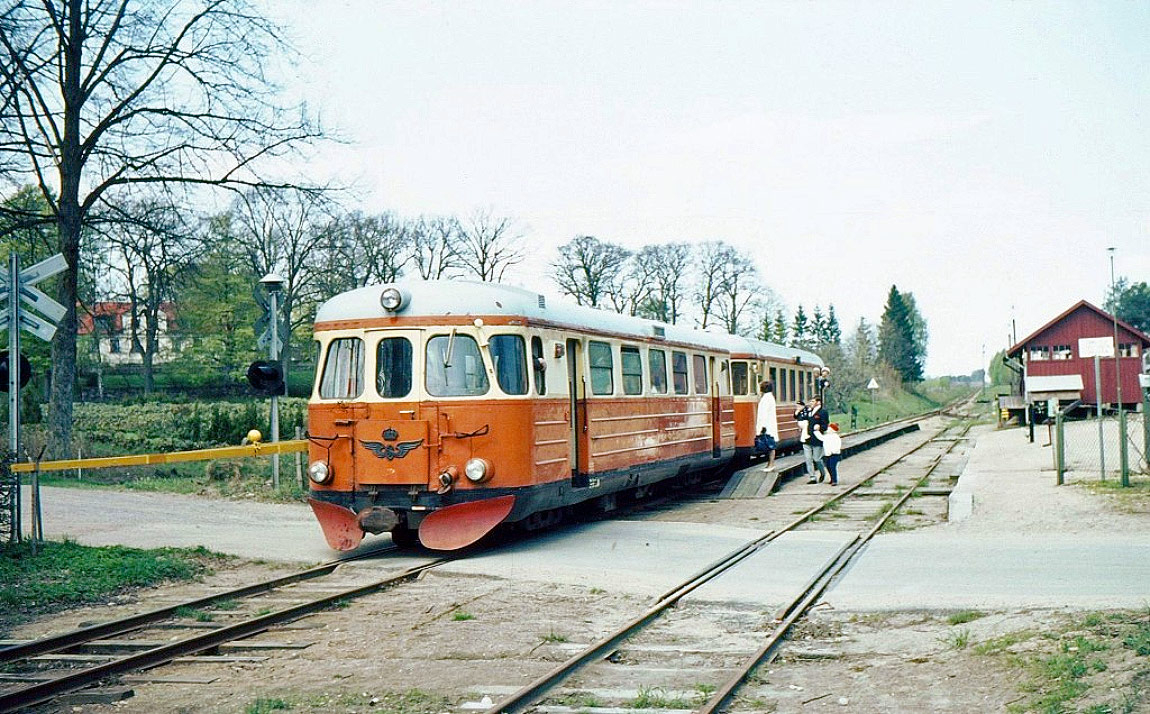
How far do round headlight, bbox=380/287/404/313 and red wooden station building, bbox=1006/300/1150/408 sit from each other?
52185mm

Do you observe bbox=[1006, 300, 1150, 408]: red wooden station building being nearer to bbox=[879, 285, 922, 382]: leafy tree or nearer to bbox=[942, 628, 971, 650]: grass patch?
bbox=[879, 285, 922, 382]: leafy tree

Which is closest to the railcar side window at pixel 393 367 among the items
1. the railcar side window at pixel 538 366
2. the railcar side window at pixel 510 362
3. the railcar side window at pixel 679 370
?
the railcar side window at pixel 510 362

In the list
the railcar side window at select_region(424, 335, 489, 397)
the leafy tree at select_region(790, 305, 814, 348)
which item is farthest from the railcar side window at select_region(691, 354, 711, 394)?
the leafy tree at select_region(790, 305, 814, 348)

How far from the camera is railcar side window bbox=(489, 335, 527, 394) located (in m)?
12.5

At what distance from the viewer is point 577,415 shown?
14.3 metres

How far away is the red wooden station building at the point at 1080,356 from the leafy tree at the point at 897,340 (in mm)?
46528

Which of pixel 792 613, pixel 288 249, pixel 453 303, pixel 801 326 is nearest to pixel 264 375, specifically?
pixel 453 303

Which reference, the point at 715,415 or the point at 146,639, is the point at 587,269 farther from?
the point at 146,639

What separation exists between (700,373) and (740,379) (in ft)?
11.7

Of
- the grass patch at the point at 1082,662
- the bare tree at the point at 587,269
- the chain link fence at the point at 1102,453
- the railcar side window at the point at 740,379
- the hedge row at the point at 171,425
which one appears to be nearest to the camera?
the grass patch at the point at 1082,662

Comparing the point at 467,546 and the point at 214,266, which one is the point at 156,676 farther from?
the point at 214,266

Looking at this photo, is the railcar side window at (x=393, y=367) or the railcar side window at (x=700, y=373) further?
the railcar side window at (x=700, y=373)

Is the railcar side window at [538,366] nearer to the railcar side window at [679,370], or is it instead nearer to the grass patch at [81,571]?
the grass patch at [81,571]

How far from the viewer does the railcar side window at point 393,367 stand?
12461 mm
